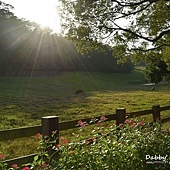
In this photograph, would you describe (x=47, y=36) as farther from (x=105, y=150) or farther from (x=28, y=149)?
(x=105, y=150)

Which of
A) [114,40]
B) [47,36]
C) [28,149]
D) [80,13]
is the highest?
[47,36]

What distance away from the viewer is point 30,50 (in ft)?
199

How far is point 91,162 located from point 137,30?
11629 millimetres

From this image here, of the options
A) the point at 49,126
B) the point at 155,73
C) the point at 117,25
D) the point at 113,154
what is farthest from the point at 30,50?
the point at 113,154

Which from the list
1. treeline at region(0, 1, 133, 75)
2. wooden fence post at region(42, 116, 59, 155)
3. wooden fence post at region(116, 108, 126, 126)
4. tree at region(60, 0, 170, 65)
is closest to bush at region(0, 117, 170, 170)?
wooden fence post at region(42, 116, 59, 155)

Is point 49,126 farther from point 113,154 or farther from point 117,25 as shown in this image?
point 117,25

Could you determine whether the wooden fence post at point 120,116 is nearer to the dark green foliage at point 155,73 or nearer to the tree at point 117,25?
the tree at point 117,25

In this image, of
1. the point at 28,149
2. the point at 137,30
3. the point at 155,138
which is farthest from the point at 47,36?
the point at 155,138

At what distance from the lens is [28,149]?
→ 8.33m

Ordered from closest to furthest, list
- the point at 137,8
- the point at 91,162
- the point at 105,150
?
the point at 91,162 < the point at 105,150 < the point at 137,8

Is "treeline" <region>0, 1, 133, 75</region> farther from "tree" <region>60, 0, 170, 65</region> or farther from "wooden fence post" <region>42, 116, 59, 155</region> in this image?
"wooden fence post" <region>42, 116, 59, 155</region>

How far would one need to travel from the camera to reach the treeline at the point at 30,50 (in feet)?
195

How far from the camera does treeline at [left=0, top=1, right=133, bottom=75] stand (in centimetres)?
5944

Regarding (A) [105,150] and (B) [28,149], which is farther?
(B) [28,149]
